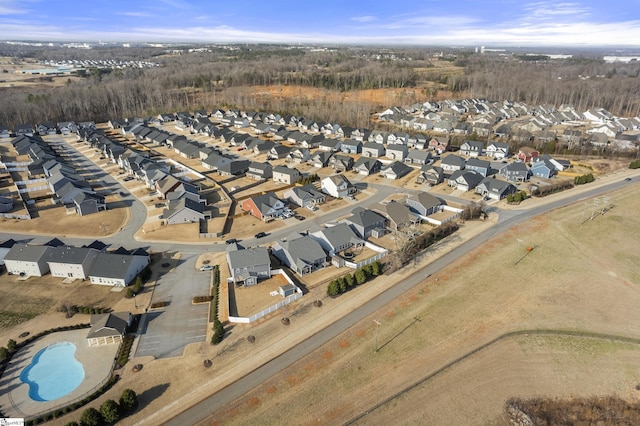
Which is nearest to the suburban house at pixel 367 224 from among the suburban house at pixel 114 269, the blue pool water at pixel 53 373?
the suburban house at pixel 114 269

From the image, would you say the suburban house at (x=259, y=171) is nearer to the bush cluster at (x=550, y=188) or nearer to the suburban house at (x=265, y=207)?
the suburban house at (x=265, y=207)

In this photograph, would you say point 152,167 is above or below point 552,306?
above

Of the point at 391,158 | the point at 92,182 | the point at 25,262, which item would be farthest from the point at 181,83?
the point at 25,262

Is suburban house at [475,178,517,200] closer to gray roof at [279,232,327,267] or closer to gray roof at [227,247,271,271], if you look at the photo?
gray roof at [279,232,327,267]

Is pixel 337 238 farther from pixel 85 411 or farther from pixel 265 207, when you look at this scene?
pixel 85 411

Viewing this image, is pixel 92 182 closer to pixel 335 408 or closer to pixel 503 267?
pixel 335 408
